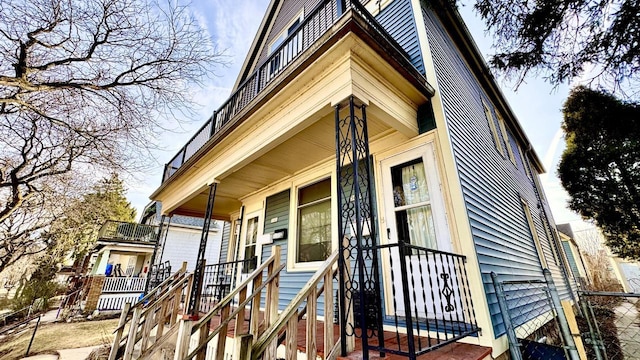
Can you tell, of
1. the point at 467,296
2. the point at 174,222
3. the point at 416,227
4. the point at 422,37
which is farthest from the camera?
the point at 174,222

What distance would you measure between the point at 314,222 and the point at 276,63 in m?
3.04

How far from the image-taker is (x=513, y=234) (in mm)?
5031

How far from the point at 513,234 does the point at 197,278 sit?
6082 millimetres

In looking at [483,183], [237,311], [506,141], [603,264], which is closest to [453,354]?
[237,311]

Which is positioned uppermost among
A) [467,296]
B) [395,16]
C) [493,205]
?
[395,16]

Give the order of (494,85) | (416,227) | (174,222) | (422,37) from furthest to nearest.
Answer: (174,222)
(494,85)
(422,37)
(416,227)

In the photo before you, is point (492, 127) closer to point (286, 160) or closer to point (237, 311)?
point (286, 160)

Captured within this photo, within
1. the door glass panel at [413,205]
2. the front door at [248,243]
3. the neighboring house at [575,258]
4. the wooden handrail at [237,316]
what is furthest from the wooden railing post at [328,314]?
A: the neighboring house at [575,258]

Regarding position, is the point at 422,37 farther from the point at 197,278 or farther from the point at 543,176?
the point at 543,176

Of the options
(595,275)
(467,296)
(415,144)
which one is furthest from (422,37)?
(595,275)

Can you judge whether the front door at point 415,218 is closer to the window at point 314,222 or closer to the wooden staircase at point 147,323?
the window at point 314,222

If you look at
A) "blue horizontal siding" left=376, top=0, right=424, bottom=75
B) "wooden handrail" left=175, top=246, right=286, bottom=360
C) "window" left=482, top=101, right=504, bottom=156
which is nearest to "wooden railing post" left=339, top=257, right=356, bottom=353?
"wooden handrail" left=175, top=246, right=286, bottom=360

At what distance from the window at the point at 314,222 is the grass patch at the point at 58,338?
6.78 meters

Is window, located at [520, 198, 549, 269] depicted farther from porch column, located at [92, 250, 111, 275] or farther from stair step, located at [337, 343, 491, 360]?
porch column, located at [92, 250, 111, 275]
